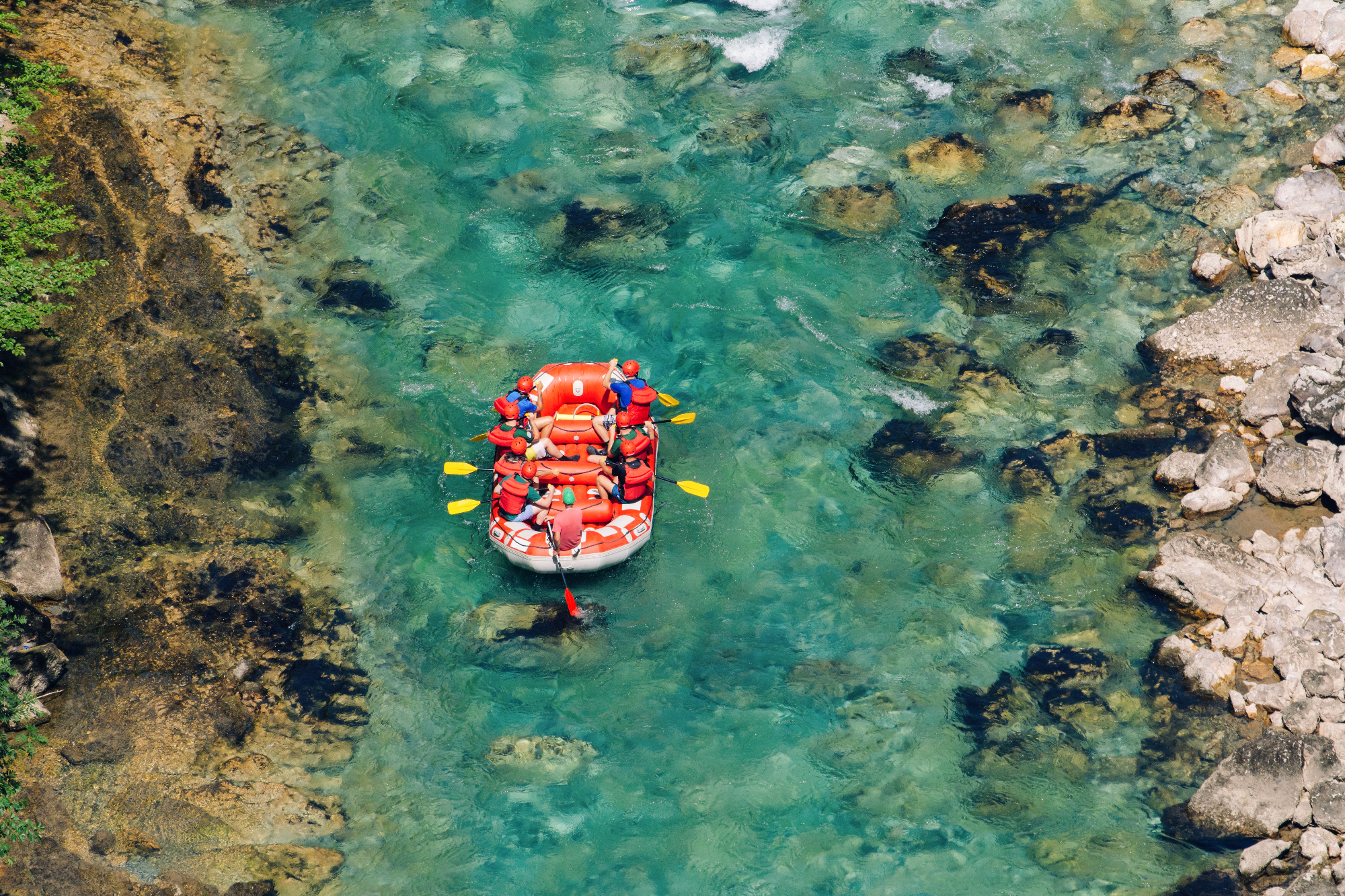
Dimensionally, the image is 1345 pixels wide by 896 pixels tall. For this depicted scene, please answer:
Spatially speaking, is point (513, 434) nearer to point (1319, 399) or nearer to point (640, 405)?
point (640, 405)

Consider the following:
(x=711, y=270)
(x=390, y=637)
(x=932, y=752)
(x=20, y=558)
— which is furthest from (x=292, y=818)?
(x=711, y=270)

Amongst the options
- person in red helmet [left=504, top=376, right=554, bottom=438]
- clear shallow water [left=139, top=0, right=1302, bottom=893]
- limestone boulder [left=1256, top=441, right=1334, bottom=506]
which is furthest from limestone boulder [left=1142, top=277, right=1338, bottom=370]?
person in red helmet [left=504, top=376, right=554, bottom=438]

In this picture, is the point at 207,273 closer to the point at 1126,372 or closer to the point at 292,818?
the point at 292,818

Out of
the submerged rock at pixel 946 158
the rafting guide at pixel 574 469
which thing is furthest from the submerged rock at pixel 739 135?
the rafting guide at pixel 574 469

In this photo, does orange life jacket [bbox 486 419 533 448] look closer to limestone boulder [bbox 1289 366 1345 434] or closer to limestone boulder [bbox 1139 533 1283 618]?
limestone boulder [bbox 1139 533 1283 618]

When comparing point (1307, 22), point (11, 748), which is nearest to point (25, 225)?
point (11, 748)

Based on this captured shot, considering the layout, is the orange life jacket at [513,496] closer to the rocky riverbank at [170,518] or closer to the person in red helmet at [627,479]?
the person in red helmet at [627,479]
